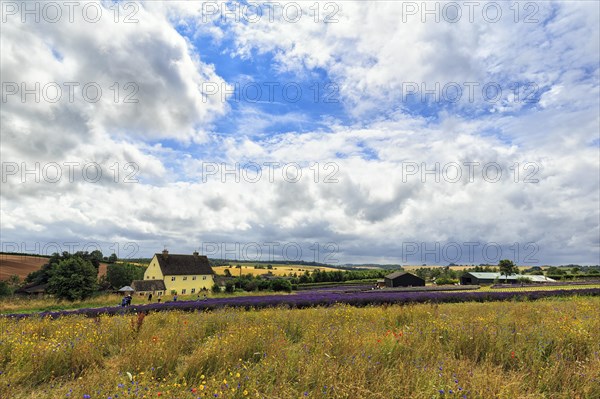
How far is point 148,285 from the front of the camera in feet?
189

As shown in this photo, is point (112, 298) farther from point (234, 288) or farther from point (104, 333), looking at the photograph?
point (104, 333)

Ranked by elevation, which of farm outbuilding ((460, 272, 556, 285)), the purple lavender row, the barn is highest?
the purple lavender row

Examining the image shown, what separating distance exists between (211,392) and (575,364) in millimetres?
5465

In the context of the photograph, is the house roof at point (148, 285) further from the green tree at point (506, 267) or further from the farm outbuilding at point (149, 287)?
the green tree at point (506, 267)

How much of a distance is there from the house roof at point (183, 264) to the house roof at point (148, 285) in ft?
7.51

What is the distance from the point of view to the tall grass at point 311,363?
4074mm

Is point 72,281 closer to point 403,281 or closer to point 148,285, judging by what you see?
point 148,285

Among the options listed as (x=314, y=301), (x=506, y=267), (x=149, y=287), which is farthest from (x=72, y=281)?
(x=506, y=267)

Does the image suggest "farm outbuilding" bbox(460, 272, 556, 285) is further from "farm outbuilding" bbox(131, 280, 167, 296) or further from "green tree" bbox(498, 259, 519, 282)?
"farm outbuilding" bbox(131, 280, 167, 296)

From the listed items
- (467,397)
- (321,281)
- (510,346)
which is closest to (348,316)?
(510,346)

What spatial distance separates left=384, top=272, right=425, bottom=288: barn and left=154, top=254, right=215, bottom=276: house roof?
1522 inches

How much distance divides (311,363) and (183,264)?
66562 millimetres

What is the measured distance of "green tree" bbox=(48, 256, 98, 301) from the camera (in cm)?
4141

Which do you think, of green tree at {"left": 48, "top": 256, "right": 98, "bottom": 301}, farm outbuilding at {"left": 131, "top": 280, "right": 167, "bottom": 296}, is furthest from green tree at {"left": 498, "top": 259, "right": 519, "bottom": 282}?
green tree at {"left": 48, "top": 256, "right": 98, "bottom": 301}
